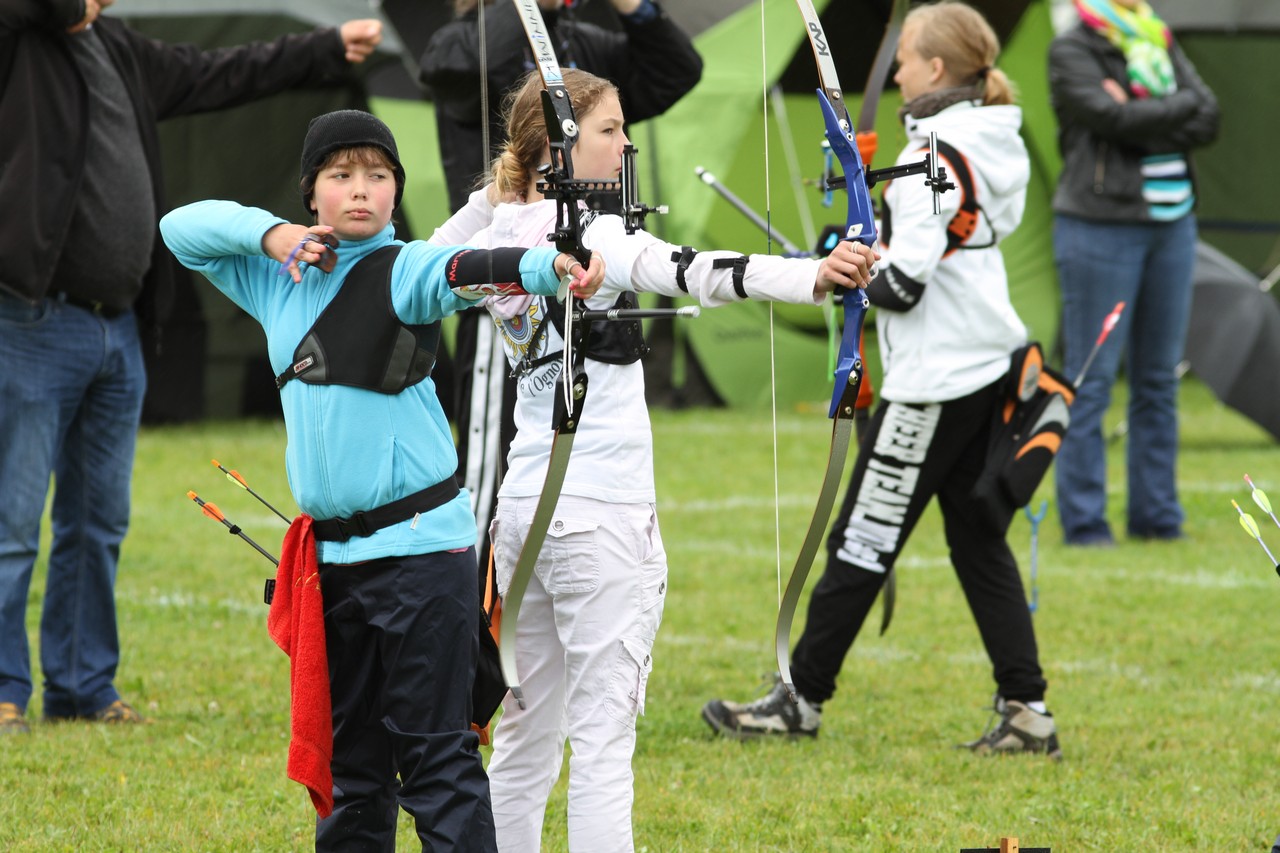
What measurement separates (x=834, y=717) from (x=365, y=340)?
2484mm

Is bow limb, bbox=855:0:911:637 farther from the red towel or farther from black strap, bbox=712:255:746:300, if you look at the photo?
the red towel

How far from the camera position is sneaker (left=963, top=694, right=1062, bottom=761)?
4.40 metres

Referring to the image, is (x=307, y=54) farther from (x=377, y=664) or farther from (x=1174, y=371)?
(x=1174, y=371)

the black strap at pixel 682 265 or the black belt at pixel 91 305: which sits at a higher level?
the black strap at pixel 682 265

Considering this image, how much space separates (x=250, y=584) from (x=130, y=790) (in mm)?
2746

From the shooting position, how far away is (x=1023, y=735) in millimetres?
4402

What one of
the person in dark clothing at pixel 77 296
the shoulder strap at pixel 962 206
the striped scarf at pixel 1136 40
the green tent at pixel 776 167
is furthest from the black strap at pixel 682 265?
the green tent at pixel 776 167

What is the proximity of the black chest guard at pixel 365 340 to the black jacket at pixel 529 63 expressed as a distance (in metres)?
1.77

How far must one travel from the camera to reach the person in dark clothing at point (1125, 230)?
7266 millimetres

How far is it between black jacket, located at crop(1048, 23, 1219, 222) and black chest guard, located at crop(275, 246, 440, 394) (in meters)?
5.11

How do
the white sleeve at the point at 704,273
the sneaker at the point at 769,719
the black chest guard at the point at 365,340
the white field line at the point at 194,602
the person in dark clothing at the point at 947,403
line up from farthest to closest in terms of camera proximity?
the white field line at the point at 194,602 < the sneaker at the point at 769,719 < the person in dark clothing at the point at 947,403 < the black chest guard at the point at 365,340 < the white sleeve at the point at 704,273

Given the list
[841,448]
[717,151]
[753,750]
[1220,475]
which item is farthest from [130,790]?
[717,151]

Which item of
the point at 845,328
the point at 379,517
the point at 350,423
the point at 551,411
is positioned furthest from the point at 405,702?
the point at 845,328

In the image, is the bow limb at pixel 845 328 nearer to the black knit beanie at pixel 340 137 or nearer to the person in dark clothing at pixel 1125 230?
the black knit beanie at pixel 340 137
